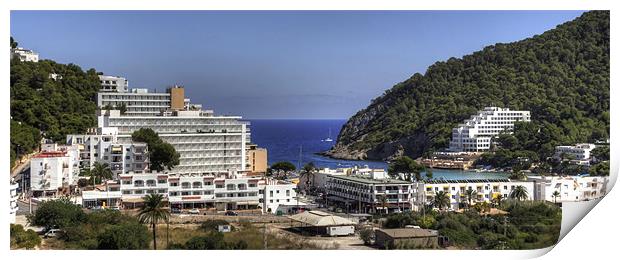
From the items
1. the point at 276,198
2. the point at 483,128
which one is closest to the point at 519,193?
the point at 276,198

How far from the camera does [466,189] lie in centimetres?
1381

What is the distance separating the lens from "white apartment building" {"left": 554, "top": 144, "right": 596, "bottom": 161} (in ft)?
71.9

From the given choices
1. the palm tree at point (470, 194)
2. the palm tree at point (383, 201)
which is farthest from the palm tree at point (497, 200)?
the palm tree at point (383, 201)

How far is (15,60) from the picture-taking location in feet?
57.8

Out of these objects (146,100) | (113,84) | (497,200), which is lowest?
(497,200)

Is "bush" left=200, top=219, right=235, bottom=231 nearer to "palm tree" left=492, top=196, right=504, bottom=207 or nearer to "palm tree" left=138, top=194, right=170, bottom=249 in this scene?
"palm tree" left=138, top=194, right=170, bottom=249

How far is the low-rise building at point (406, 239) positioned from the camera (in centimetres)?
984

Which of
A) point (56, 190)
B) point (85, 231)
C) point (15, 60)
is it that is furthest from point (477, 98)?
point (85, 231)

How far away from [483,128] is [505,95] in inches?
159

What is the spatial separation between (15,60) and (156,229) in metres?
Answer: 8.65

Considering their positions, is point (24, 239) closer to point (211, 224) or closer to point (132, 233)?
point (132, 233)

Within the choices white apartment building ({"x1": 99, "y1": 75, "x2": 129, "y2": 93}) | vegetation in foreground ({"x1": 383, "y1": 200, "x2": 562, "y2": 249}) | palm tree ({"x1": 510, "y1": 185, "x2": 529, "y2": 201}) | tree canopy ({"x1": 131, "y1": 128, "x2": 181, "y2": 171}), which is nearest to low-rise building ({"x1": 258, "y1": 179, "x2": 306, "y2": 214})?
vegetation in foreground ({"x1": 383, "y1": 200, "x2": 562, "y2": 249})

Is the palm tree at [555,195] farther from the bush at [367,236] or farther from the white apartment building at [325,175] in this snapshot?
the bush at [367,236]

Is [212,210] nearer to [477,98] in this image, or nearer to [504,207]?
[504,207]
